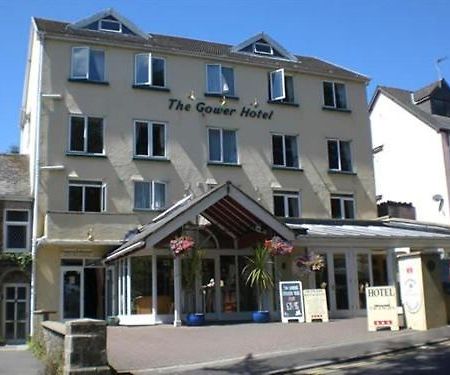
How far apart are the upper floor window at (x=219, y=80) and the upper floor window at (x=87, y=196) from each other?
706cm

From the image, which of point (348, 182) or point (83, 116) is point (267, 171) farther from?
point (83, 116)

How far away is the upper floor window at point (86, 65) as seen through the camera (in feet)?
89.6

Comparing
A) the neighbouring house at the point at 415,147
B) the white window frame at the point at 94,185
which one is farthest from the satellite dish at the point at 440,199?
the white window frame at the point at 94,185

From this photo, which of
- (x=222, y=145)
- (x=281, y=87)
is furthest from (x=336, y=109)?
(x=222, y=145)

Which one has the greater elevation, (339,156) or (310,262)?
(339,156)

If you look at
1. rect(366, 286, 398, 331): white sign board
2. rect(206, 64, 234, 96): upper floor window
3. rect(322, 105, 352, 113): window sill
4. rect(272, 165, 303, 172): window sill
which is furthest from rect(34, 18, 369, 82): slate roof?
rect(366, 286, 398, 331): white sign board

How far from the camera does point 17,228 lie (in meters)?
26.4

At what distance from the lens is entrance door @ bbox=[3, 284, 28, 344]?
25.6 metres

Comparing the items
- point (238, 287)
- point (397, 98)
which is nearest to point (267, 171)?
point (238, 287)

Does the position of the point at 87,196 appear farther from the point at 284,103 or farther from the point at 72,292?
the point at 284,103

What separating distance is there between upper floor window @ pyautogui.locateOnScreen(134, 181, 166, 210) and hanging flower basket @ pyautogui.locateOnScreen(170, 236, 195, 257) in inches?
285

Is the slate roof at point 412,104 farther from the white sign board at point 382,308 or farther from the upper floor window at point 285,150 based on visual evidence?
the white sign board at point 382,308

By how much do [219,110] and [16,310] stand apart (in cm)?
1244

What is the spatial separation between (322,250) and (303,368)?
13892 millimetres
